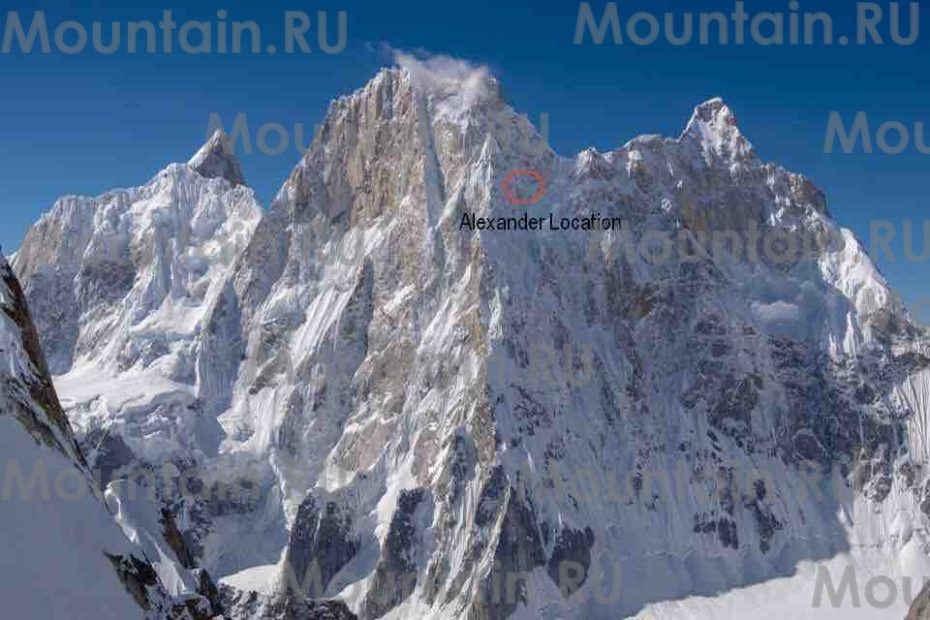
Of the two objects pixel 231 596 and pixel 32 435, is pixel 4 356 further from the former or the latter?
pixel 231 596

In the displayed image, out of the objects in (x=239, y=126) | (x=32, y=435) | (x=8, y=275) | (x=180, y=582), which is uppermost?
(x=239, y=126)

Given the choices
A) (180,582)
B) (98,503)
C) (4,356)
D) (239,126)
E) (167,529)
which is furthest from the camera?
(239,126)

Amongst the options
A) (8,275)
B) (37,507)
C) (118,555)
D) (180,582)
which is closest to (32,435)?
(37,507)

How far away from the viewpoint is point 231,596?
5261 inches

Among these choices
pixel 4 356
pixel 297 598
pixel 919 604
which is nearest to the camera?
pixel 4 356

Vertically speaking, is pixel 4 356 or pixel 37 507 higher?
pixel 4 356

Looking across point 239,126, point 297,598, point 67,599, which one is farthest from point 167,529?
point 239,126

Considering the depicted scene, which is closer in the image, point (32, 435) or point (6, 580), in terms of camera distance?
point (6, 580)

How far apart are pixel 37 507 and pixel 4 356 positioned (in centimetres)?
548

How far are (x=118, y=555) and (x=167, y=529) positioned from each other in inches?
1488

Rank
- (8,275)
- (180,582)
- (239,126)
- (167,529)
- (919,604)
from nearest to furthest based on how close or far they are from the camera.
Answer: (8,275), (180,582), (167,529), (919,604), (239,126)

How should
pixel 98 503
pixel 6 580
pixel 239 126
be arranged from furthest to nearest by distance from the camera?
pixel 239 126
pixel 98 503
pixel 6 580

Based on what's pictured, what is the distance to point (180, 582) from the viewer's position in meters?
67.3

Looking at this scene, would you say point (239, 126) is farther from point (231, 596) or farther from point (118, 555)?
point (118, 555)
